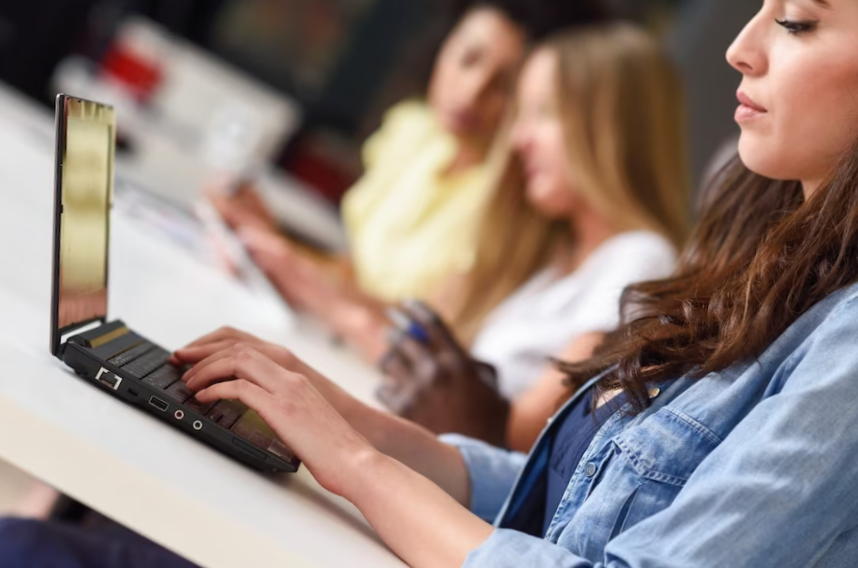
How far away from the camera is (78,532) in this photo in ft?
3.17

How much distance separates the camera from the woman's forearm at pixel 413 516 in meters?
0.82

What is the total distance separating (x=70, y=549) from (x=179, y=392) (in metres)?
0.18

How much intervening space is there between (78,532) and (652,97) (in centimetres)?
140

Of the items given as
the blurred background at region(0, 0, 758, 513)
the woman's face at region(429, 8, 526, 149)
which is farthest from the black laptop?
the woman's face at region(429, 8, 526, 149)

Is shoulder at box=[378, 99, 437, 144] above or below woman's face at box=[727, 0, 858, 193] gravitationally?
below

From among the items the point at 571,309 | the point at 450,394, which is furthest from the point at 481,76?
the point at 450,394

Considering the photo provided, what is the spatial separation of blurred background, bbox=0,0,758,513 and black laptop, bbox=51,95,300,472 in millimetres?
1404

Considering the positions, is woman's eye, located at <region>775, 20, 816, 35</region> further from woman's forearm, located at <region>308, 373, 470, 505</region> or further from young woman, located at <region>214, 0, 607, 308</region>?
young woman, located at <region>214, 0, 607, 308</region>

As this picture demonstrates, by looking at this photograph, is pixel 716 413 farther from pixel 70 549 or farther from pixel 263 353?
pixel 70 549

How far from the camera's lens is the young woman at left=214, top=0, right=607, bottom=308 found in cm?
249

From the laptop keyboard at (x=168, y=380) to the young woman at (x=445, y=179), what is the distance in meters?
1.25

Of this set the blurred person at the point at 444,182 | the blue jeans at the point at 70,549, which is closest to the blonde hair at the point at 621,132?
the blurred person at the point at 444,182

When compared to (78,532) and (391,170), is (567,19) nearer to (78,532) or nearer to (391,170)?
(391,170)

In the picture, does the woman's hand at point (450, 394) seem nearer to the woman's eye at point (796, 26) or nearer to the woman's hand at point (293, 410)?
the woman's hand at point (293, 410)
